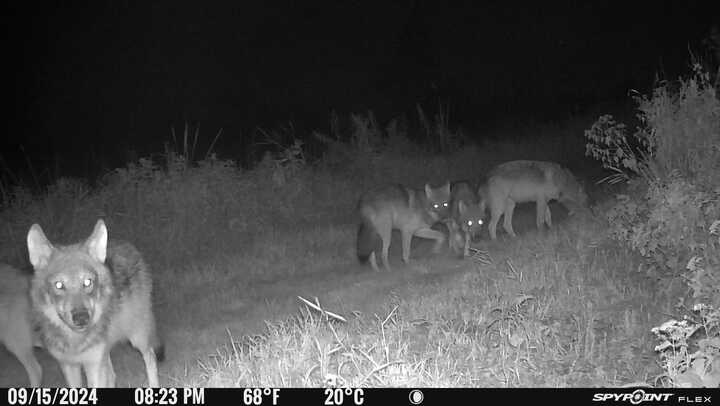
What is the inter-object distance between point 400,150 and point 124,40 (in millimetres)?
18820

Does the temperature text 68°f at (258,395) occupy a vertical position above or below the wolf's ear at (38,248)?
below

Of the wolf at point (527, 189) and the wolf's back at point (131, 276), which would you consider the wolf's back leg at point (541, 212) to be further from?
the wolf's back at point (131, 276)

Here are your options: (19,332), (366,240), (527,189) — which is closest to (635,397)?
(19,332)

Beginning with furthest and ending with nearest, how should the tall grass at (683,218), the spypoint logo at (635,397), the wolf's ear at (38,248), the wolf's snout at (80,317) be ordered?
the wolf's ear at (38,248)
the wolf's snout at (80,317)
the tall grass at (683,218)
the spypoint logo at (635,397)

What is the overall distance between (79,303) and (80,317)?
14cm

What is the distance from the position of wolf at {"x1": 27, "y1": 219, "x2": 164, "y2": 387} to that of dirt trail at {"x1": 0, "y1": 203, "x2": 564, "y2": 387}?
2.28 feet

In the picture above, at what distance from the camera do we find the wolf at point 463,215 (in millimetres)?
11453

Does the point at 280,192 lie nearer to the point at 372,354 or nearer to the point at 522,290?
the point at 522,290

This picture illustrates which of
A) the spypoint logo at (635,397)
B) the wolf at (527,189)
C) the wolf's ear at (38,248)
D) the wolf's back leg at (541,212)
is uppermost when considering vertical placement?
the wolf at (527,189)

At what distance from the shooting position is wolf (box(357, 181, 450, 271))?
35.4 feet

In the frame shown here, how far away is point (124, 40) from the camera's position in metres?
30.5

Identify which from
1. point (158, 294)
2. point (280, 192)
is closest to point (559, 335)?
point (158, 294)

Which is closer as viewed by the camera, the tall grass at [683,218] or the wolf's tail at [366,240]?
the tall grass at [683,218]

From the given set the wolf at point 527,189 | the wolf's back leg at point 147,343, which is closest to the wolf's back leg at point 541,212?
the wolf at point 527,189
